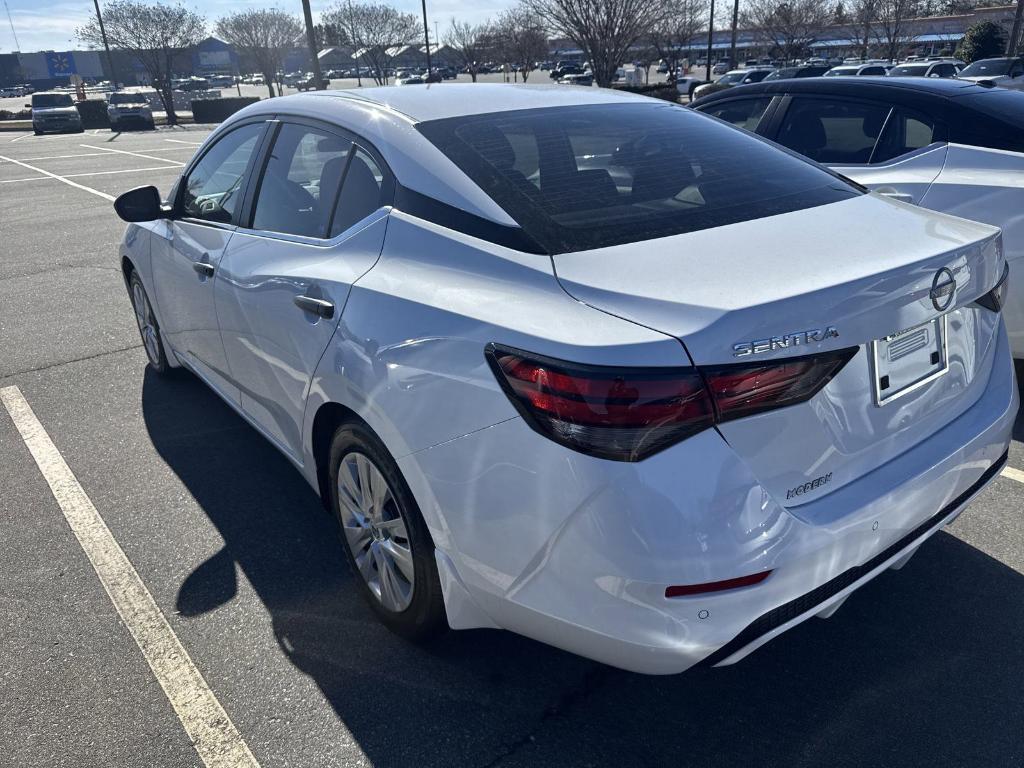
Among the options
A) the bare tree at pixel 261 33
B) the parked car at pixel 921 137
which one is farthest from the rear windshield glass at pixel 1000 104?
the bare tree at pixel 261 33

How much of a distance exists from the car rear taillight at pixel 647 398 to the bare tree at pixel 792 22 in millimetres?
54135

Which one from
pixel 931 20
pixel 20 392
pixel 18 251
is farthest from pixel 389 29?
pixel 20 392

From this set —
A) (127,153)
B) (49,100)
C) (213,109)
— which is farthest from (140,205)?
(213,109)

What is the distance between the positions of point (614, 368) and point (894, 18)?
166 feet

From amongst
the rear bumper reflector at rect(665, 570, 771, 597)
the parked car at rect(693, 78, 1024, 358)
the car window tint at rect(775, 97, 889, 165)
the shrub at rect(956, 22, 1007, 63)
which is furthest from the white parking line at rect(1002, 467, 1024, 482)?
the shrub at rect(956, 22, 1007, 63)

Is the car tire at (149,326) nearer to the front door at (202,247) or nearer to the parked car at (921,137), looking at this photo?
the front door at (202,247)

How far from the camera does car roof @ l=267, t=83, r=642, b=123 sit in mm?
2844

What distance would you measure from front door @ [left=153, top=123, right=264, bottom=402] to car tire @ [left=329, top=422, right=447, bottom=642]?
121 centimetres

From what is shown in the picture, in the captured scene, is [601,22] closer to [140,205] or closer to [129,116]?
[129,116]

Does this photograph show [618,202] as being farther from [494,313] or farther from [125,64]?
[125,64]

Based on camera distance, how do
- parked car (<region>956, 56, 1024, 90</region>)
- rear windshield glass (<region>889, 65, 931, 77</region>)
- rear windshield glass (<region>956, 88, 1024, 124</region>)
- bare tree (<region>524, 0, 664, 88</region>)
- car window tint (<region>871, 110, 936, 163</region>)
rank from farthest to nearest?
bare tree (<region>524, 0, 664, 88</region>) < rear windshield glass (<region>889, 65, 931, 77</region>) < parked car (<region>956, 56, 1024, 90</region>) < car window tint (<region>871, 110, 936, 163</region>) < rear windshield glass (<region>956, 88, 1024, 124</region>)

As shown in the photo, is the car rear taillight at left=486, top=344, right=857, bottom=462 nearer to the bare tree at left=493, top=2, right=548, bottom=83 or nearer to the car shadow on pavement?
the car shadow on pavement

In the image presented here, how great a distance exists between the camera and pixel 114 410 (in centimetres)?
477

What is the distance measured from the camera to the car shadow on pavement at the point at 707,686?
226 cm
